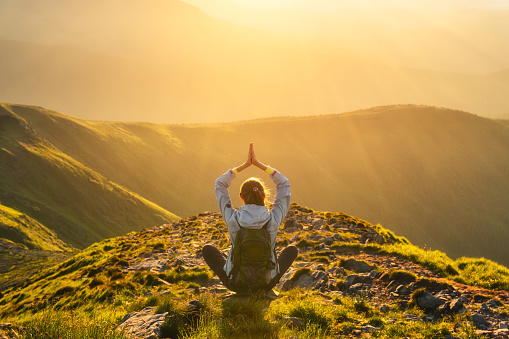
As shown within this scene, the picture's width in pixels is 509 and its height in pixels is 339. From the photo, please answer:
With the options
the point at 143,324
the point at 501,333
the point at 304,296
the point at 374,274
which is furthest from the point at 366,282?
the point at 143,324

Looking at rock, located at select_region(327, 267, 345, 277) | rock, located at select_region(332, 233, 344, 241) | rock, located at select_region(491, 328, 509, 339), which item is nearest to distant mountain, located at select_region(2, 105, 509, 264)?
rock, located at select_region(332, 233, 344, 241)

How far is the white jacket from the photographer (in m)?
6.68

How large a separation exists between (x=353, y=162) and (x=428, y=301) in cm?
13737

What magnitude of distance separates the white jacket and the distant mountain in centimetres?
10128

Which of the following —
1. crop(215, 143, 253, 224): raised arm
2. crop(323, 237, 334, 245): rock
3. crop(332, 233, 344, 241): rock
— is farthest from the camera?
crop(332, 233, 344, 241): rock

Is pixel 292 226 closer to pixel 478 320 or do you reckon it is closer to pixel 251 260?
pixel 478 320

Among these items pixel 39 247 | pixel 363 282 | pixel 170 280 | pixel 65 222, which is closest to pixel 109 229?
pixel 65 222

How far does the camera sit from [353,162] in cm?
14012

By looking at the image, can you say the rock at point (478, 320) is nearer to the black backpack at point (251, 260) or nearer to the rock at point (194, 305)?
the black backpack at point (251, 260)

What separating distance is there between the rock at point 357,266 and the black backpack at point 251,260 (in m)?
6.22

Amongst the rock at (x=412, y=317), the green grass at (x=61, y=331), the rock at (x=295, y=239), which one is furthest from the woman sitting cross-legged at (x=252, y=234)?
the rock at (x=295, y=239)

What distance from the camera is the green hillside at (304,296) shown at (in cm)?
565

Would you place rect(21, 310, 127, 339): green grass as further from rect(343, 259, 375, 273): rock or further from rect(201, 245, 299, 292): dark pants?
rect(343, 259, 375, 273): rock

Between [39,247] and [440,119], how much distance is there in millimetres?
167808
